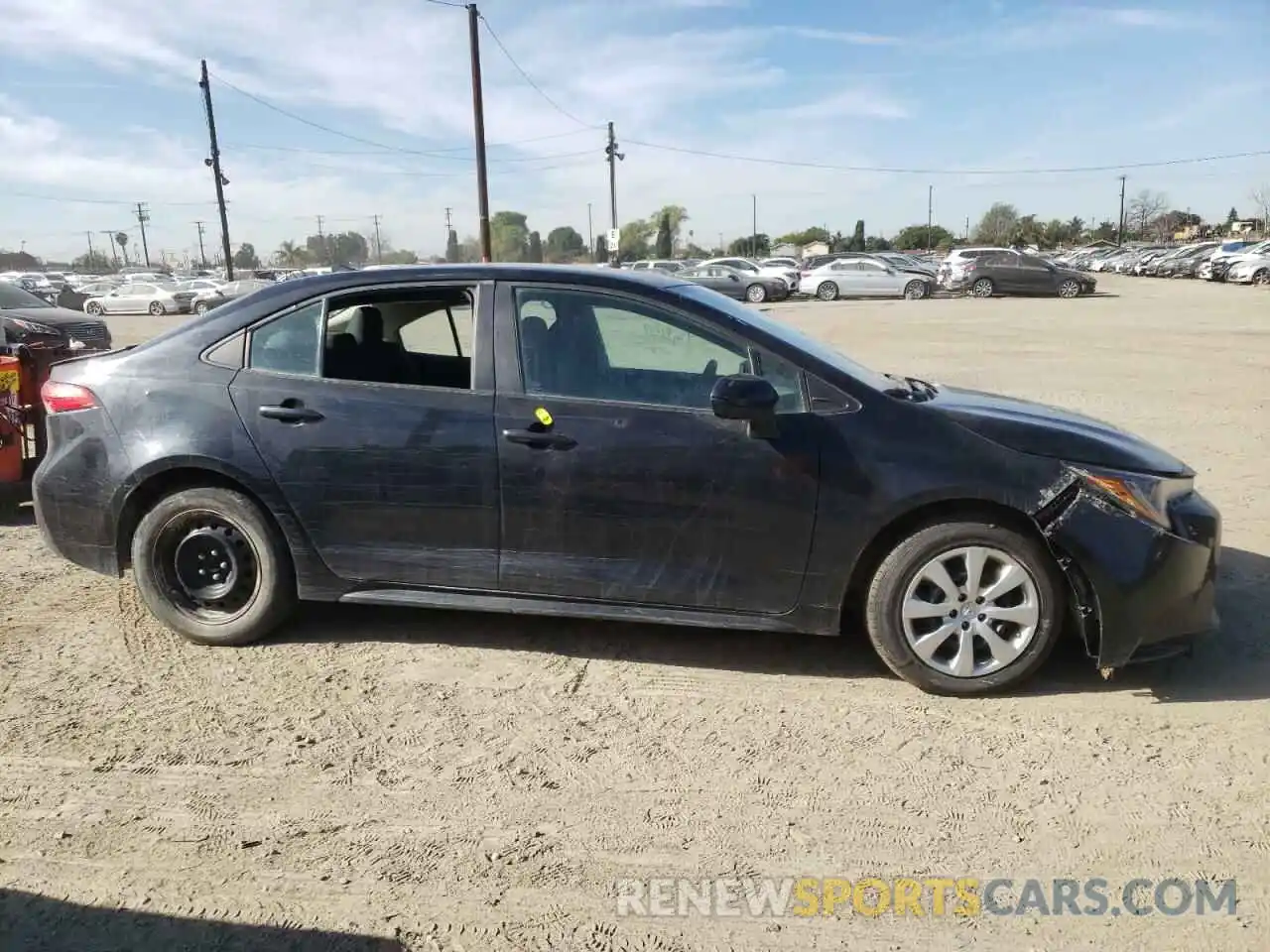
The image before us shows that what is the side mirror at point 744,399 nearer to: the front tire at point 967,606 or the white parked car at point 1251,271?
the front tire at point 967,606

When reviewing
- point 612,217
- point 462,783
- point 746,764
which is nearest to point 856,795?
point 746,764

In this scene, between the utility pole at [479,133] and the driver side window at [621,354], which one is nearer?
the driver side window at [621,354]

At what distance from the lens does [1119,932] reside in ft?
7.91

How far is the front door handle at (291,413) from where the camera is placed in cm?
394

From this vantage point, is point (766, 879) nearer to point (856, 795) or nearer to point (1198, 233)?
point (856, 795)

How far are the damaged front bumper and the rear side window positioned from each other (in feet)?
10.1

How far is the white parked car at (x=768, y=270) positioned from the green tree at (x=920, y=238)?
6582cm

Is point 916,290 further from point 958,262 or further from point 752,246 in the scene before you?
point 752,246

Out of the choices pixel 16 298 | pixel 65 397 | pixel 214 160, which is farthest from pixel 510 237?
pixel 65 397

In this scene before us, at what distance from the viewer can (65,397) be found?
13.8 feet

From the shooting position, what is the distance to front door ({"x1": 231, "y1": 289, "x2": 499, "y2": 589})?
3830 mm

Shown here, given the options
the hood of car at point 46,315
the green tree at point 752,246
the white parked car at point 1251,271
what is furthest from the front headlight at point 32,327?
the green tree at point 752,246

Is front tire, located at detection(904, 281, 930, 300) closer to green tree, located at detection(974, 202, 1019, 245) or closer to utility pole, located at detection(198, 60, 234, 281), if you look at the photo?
utility pole, located at detection(198, 60, 234, 281)

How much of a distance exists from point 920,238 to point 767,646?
10680cm
